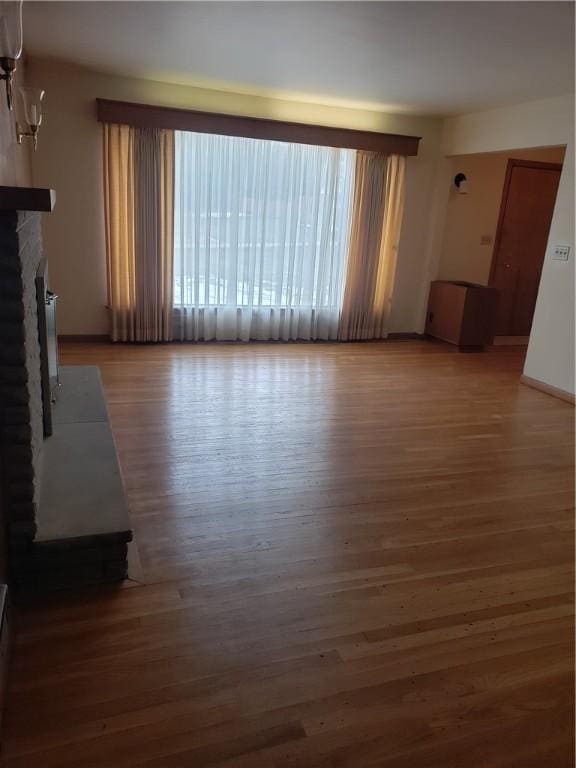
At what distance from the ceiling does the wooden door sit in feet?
6.10

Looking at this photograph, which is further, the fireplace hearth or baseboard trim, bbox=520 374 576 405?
baseboard trim, bbox=520 374 576 405

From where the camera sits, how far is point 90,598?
2.00 meters

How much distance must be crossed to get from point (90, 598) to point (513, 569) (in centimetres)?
170

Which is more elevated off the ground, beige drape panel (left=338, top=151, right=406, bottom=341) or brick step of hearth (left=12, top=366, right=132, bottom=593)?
beige drape panel (left=338, top=151, right=406, bottom=341)

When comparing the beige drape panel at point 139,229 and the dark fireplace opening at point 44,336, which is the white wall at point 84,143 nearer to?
the beige drape panel at point 139,229

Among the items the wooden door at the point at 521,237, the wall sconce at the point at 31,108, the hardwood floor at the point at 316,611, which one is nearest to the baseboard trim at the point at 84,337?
the hardwood floor at the point at 316,611

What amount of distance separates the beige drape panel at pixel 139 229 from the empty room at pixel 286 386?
0.08 feet

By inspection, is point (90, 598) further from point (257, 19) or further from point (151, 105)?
point (151, 105)

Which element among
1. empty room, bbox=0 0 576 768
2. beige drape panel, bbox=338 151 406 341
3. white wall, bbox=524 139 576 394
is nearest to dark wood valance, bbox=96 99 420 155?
empty room, bbox=0 0 576 768

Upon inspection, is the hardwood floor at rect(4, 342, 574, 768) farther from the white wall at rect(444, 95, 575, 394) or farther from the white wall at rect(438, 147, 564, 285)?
the white wall at rect(438, 147, 564, 285)

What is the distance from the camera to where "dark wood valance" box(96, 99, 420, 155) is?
4.91 m

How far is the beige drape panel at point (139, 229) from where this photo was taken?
5055mm

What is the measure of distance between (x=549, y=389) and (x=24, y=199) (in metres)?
4.60

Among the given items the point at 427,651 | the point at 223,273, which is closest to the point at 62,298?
the point at 223,273
